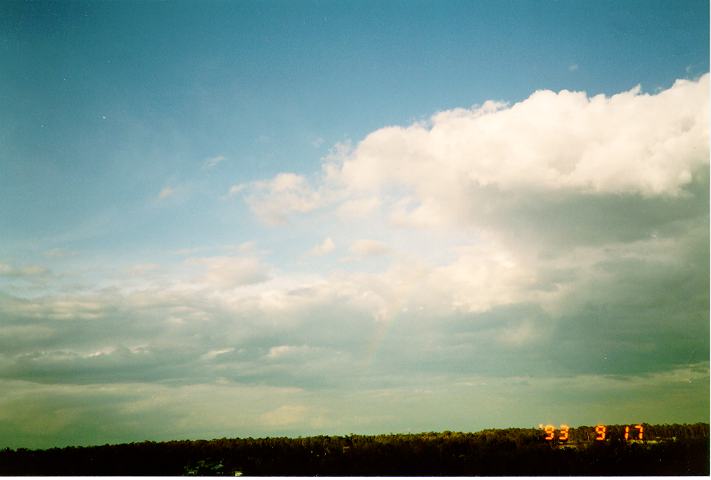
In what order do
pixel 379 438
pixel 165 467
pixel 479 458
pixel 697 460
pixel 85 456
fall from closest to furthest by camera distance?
pixel 697 460 < pixel 479 458 < pixel 165 467 < pixel 85 456 < pixel 379 438

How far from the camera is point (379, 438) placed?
32.8 m

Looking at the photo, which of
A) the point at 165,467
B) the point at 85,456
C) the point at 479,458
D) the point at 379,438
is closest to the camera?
the point at 479,458

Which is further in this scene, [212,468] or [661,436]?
[661,436]

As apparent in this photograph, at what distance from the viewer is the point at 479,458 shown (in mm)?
27062

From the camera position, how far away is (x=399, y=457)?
1110 inches

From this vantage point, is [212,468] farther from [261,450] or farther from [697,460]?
[697,460]

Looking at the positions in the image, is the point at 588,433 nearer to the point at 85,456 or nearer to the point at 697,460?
the point at 697,460

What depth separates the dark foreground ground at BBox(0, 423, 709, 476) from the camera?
26.0 metres

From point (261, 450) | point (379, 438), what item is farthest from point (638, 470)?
point (261, 450)

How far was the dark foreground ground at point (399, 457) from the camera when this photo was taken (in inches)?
1025

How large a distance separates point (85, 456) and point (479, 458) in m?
23.7

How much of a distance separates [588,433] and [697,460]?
18.8 ft

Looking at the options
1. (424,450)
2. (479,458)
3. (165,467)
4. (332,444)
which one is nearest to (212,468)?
(165,467)

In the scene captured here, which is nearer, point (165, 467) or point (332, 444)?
point (165, 467)
